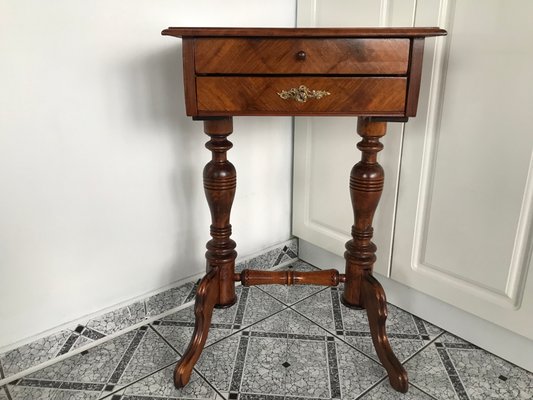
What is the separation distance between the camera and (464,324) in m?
1.19

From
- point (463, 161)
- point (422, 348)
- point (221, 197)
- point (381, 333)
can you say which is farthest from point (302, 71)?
point (422, 348)

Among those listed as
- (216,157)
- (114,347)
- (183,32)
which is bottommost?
(114,347)

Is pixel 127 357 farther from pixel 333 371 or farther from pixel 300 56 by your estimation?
pixel 300 56

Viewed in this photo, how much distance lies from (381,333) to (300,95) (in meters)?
0.59

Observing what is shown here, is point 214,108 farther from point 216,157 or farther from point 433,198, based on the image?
point 433,198

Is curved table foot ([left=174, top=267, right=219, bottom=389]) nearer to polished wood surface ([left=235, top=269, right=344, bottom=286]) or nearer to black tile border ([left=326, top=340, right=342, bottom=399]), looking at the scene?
polished wood surface ([left=235, top=269, right=344, bottom=286])

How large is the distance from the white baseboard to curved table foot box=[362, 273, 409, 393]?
0.82ft

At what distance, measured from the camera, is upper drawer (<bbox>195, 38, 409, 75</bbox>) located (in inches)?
34.0

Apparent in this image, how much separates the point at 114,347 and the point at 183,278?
27 centimetres

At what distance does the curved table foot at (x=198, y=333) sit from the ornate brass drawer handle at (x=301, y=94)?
0.48 meters

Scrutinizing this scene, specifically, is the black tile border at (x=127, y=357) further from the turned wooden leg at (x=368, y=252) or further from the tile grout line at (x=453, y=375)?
the tile grout line at (x=453, y=375)

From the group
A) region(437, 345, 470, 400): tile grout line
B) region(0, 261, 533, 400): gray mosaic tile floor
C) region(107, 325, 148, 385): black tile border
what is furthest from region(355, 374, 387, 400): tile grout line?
region(107, 325, 148, 385): black tile border

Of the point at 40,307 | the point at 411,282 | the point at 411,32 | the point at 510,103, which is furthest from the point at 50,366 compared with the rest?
the point at 510,103

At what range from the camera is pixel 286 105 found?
2.94ft
